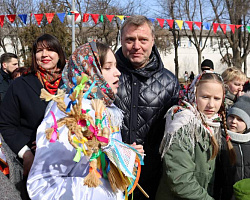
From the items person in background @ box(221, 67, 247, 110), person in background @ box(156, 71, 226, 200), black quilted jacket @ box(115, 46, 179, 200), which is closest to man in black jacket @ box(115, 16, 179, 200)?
black quilted jacket @ box(115, 46, 179, 200)

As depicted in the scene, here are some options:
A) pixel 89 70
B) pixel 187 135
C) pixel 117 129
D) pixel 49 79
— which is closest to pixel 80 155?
pixel 117 129

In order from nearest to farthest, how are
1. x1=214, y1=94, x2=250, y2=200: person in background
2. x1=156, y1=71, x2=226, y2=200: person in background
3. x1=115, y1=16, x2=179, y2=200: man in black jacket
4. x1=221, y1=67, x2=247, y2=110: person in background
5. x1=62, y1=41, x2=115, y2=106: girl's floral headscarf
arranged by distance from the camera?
x1=62, y1=41, x2=115, y2=106: girl's floral headscarf → x1=156, y1=71, x2=226, y2=200: person in background → x1=214, y1=94, x2=250, y2=200: person in background → x1=115, y1=16, x2=179, y2=200: man in black jacket → x1=221, y1=67, x2=247, y2=110: person in background

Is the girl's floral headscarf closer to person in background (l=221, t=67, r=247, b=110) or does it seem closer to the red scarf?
the red scarf

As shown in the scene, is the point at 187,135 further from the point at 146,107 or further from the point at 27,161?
the point at 27,161

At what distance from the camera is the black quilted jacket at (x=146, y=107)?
9.23 ft

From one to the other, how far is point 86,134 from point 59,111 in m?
0.26

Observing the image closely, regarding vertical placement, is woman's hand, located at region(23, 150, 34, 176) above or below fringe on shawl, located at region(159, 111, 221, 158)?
below

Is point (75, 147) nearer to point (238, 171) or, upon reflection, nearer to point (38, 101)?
point (38, 101)

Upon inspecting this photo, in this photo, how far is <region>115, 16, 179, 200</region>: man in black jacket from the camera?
9.11ft

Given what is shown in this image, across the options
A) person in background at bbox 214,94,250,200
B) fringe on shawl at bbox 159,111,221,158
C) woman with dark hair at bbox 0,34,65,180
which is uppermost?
woman with dark hair at bbox 0,34,65,180

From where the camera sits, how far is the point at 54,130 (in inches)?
54.7

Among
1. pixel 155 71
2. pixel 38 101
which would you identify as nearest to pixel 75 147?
pixel 38 101

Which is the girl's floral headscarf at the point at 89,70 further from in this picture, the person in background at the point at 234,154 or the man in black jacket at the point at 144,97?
the person in background at the point at 234,154

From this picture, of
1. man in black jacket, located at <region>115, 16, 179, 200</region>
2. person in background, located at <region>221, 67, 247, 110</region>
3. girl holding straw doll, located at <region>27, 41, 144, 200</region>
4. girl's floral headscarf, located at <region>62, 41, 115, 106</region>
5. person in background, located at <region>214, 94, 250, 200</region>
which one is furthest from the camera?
person in background, located at <region>221, 67, 247, 110</region>
